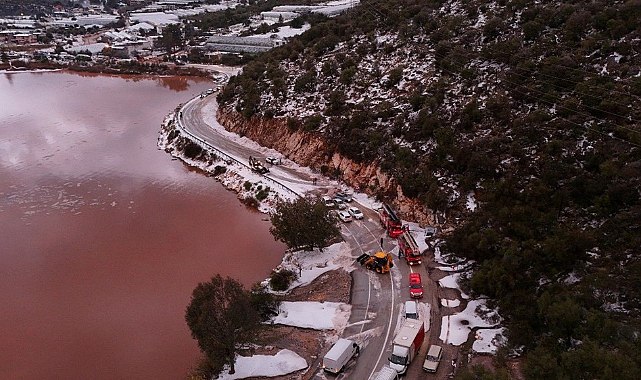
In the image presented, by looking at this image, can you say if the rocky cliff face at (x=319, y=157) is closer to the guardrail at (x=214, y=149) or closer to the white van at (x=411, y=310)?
the guardrail at (x=214, y=149)

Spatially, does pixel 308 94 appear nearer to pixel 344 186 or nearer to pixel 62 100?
pixel 344 186

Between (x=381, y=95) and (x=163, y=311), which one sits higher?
(x=381, y=95)

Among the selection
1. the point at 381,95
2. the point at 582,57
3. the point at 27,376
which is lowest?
the point at 27,376

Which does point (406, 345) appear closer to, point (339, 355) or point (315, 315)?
point (339, 355)

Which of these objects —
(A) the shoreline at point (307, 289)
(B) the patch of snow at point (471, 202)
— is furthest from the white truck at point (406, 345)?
(B) the patch of snow at point (471, 202)

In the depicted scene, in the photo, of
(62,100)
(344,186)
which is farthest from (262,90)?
(62,100)

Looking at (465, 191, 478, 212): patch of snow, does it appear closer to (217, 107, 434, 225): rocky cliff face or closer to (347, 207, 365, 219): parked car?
(217, 107, 434, 225): rocky cliff face
